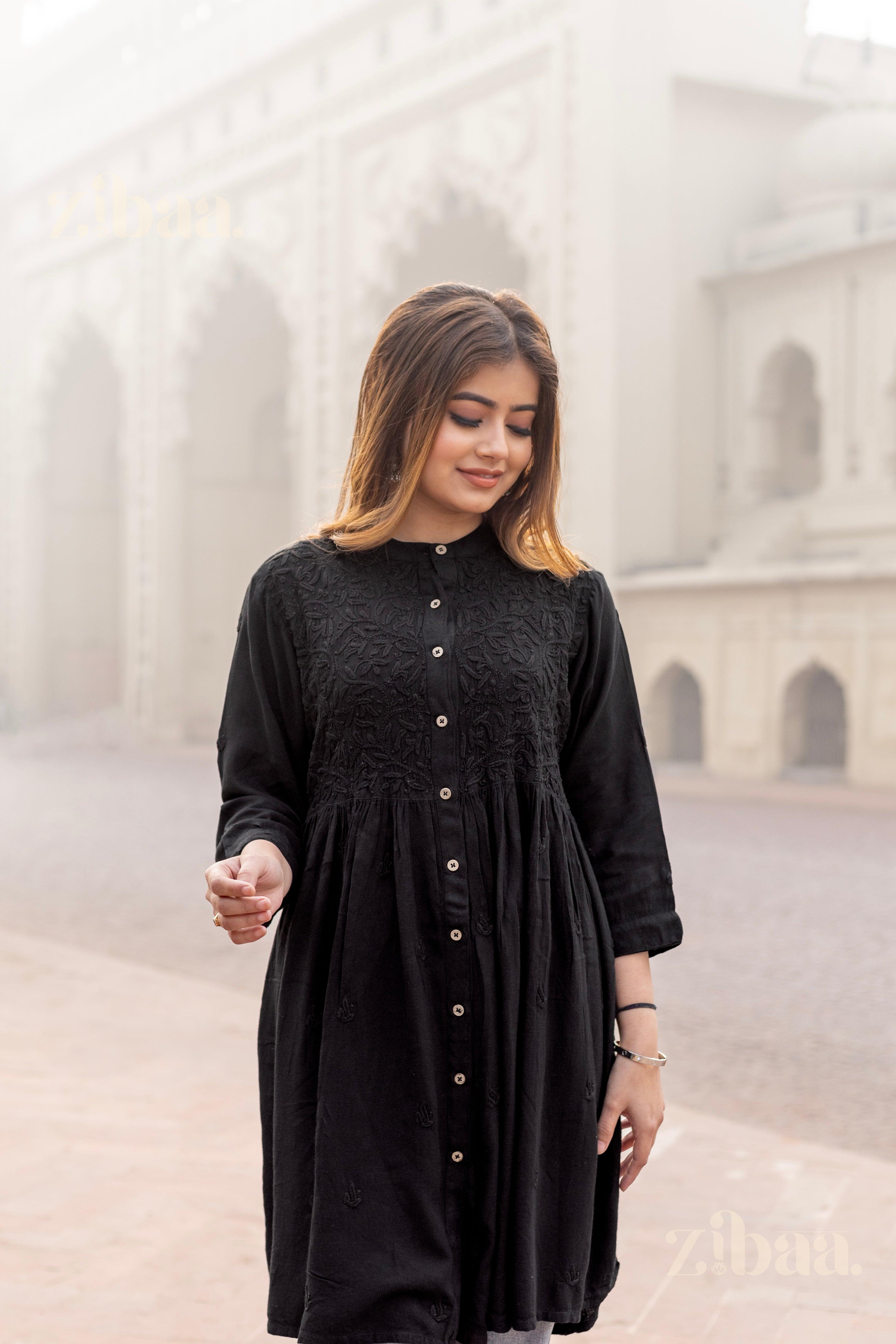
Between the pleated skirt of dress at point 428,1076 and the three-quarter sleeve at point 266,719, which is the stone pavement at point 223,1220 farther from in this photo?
the three-quarter sleeve at point 266,719

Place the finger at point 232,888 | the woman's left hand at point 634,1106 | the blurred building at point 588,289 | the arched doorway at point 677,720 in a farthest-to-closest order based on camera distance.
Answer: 1. the arched doorway at point 677,720
2. the blurred building at point 588,289
3. the woman's left hand at point 634,1106
4. the finger at point 232,888

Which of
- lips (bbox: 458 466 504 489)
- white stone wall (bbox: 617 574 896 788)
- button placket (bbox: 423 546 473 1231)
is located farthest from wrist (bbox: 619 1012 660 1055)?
white stone wall (bbox: 617 574 896 788)

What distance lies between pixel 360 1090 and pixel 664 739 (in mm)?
13889

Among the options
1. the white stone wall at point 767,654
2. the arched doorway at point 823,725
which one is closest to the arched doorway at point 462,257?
the white stone wall at point 767,654

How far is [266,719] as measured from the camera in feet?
5.59

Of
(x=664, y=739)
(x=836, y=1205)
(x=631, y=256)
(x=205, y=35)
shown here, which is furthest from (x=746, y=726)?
(x=205, y=35)

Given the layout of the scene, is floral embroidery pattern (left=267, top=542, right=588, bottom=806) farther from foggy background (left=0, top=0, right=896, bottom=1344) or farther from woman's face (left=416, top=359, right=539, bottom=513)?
foggy background (left=0, top=0, right=896, bottom=1344)

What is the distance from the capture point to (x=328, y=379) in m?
18.1

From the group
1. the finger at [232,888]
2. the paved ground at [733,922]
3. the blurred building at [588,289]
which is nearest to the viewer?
the finger at [232,888]

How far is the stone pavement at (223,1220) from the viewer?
9.04ft

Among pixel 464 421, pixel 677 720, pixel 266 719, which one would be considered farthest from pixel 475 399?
pixel 677 720

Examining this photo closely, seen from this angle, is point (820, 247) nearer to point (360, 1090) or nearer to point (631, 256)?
point (631, 256)

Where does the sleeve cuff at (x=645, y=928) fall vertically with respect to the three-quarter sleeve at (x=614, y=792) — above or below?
below

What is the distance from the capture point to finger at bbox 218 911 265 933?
1.51 m
